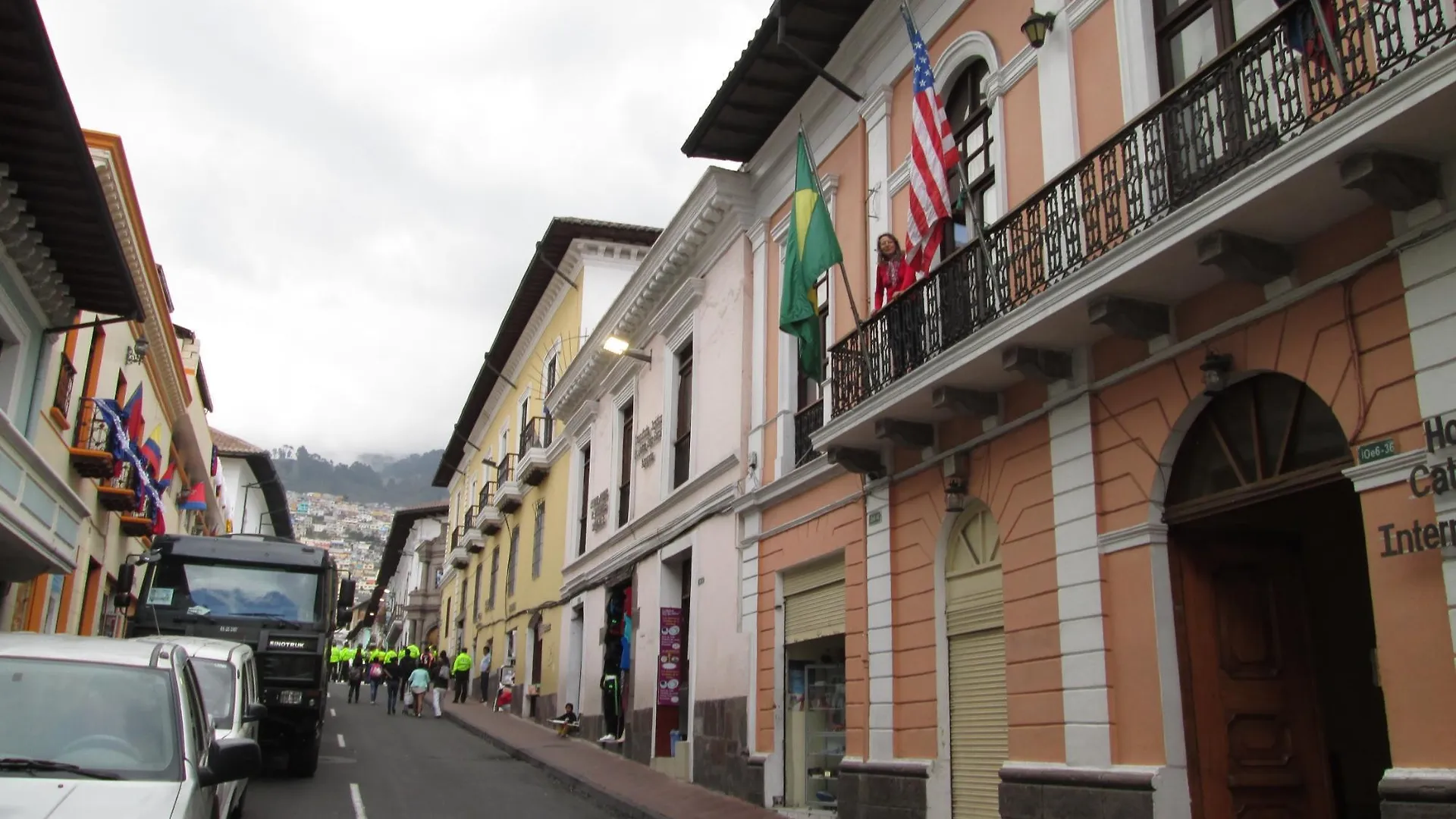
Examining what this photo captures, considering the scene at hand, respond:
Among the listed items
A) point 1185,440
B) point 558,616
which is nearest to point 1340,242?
point 1185,440

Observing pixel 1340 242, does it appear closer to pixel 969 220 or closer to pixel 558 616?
pixel 969 220

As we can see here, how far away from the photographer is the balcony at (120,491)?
1875cm

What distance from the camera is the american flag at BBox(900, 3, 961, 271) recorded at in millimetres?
10523

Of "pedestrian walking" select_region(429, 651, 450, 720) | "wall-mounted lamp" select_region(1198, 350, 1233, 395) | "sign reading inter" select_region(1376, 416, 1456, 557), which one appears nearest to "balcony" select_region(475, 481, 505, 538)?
"pedestrian walking" select_region(429, 651, 450, 720)

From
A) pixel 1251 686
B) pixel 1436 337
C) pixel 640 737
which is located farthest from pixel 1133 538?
pixel 640 737

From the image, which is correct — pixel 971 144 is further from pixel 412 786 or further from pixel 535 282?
pixel 535 282

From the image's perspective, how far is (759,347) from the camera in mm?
16016

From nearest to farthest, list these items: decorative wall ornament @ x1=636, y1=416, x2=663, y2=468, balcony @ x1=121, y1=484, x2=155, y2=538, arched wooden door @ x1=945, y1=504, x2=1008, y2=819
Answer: arched wooden door @ x1=945, y1=504, x2=1008, y2=819
decorative wall ornament @ x1=636, y1=416, x2=663, y2=468
balcony @ x1=121, y1=484, x2=155, y2=538

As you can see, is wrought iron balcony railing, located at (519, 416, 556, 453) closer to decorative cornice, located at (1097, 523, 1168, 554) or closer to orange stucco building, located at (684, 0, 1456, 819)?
orange stucco building, located at (684, 0, 1456, 819)

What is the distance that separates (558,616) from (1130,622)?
19.0 meters

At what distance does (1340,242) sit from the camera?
7.14 meters

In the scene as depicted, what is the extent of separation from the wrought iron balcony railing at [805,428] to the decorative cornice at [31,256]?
8816 millimetres

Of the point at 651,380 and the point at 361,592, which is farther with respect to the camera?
the point at 361,592

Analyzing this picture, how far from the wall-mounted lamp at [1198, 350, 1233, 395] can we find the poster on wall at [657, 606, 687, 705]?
11267mm
